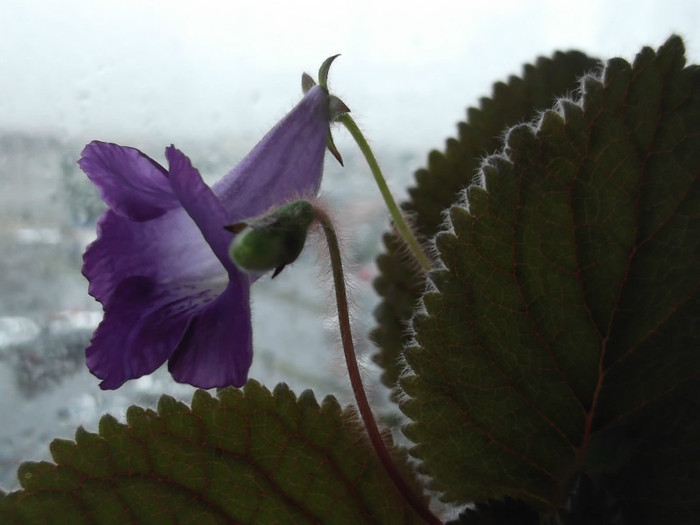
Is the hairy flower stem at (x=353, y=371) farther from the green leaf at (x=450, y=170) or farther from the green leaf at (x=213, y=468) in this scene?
the green leaf at (x=450, y=170)

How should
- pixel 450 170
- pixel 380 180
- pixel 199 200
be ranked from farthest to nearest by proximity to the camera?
1. pixel 450 170
2. pixel 380 180
3. pixel 199 200

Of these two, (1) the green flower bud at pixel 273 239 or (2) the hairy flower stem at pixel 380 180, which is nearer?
(1) the green flower bud at pixel 273 239

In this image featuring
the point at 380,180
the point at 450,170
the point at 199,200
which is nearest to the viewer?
the point at 199,200

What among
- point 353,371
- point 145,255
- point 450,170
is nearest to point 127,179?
point 145,255

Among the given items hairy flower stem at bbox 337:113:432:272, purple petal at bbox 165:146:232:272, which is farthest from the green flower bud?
hairy flower stem at bbox 337:113:432:272

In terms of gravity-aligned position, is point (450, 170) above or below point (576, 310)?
above

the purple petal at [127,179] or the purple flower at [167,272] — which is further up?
the purple petal at [127,179]

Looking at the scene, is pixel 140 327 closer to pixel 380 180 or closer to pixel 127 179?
pixel 127 179

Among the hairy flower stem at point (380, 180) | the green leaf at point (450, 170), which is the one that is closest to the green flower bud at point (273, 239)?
the hairy flower stem at point (380, 180)
